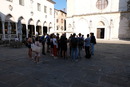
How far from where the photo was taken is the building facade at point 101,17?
2580 cm

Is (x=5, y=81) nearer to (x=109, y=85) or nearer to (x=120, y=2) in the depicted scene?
(x=109, y=85)

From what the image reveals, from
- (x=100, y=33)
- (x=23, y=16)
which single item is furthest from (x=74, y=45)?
(x=100, y=33)

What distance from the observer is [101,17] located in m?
27.8

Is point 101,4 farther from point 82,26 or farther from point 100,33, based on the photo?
point 100,33

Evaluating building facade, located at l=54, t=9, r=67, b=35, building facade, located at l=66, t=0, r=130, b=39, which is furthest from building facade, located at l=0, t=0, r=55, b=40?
building facade, located at l=54, t=9, r=67, b=35

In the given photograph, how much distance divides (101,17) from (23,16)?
1925 cm

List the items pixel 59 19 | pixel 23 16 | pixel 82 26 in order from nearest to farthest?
pixel 23 16
pixel 82 26
pixel 59 19

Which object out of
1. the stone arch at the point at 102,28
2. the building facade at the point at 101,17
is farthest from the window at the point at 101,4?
the stone arch at the point at 102,28

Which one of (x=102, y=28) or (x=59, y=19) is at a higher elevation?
(x=59, y=19)

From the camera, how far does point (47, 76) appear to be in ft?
14.6

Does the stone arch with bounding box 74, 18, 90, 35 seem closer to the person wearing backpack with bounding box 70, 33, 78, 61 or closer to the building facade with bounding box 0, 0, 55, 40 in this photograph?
the building facade with bounding box 0, 0, 55, 40

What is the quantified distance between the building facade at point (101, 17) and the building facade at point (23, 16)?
7.07 m

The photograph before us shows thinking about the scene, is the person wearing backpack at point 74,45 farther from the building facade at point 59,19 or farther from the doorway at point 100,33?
the building facade at point 59,19

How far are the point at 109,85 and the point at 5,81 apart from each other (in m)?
3.82
